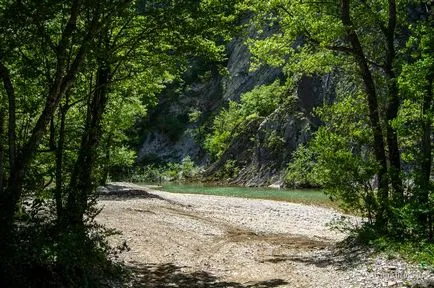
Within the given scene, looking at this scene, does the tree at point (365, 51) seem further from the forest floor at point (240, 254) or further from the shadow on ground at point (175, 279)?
the shadow on ground at point (175, 279)

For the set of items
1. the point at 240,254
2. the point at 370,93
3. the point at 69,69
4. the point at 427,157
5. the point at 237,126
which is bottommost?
the point at 240,254

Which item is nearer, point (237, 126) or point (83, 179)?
point (83, 179)

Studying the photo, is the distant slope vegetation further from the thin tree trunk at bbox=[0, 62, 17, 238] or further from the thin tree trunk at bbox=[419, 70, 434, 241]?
the thin tree trunk at bbox=[0, 62, 17, 238]

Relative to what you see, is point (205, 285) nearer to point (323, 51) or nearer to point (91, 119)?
point (91, 119)

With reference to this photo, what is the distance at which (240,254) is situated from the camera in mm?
13406

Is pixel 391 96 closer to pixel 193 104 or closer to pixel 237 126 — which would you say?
pixel 237 126

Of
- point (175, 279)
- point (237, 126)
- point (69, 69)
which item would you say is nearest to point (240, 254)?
point (175, 279)

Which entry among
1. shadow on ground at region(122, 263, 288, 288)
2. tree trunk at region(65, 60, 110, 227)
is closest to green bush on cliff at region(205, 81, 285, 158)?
shadow on ground at region(122, 263, 288, 288)

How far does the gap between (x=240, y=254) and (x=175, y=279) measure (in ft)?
11.2

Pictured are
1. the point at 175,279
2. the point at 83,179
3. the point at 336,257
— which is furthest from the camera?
the point at 336,257

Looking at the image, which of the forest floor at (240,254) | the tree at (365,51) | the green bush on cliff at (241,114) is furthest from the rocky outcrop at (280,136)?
the tree at (365,51)

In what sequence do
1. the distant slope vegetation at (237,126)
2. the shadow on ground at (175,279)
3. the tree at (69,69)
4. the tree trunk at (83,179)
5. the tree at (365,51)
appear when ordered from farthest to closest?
the distant slope vegetation at (237,126)
the tree at (365,51)
the shadow on ground at (175,279)
the tree trunk at (83,179)
the tree at (69,69)

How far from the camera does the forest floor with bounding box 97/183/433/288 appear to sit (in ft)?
33.6

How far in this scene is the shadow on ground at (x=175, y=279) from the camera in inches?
391
